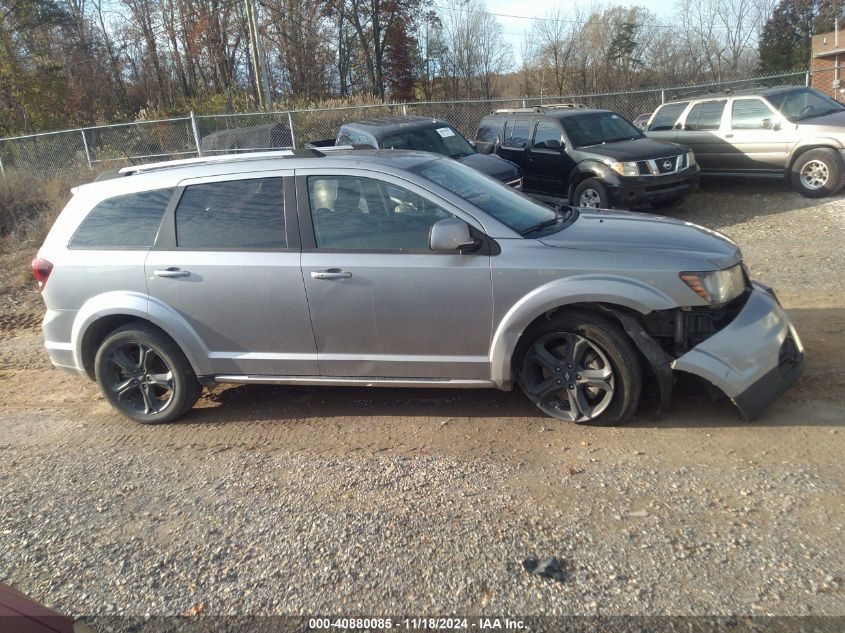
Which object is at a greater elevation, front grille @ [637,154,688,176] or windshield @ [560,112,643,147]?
windshield @ [560,112,643,147]

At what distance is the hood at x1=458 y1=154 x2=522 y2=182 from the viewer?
31.5 feet

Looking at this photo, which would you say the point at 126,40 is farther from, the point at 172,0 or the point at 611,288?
the point at 611,288

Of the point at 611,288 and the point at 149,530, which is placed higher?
the point at 611,288

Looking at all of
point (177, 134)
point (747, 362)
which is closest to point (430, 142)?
point (747, 362)

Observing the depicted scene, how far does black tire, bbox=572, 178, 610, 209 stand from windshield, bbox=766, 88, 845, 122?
10.8 ft

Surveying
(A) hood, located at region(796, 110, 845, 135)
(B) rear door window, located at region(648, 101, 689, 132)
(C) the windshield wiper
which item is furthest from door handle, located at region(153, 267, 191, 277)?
(B) rear door window, located at region(648, 101, 689, 132)

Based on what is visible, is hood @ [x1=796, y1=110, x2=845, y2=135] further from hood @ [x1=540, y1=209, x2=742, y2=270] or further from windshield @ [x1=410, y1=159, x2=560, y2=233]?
windshield @ [x1=410, y1=159, x2=560, y2=233]

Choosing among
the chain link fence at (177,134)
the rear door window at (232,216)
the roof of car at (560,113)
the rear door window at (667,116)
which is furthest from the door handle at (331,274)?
the chain link fence at (177,134)

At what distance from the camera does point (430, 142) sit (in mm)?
10594

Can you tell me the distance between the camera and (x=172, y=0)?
115 ft

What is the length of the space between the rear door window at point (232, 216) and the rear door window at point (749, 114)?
373 inches

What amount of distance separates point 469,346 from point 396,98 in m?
37.1

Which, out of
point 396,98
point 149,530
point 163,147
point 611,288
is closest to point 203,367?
point 149,530

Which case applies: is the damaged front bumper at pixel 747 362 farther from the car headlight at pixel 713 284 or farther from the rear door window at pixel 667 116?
the rear door window at pixel 667 116
